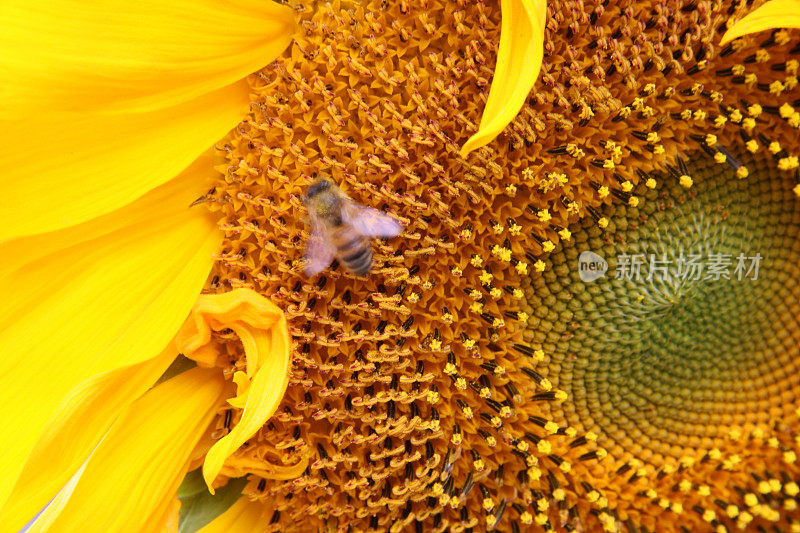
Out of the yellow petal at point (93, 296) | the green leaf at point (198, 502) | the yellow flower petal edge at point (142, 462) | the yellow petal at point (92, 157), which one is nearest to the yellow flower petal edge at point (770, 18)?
the yellow petal at point (92, 157)

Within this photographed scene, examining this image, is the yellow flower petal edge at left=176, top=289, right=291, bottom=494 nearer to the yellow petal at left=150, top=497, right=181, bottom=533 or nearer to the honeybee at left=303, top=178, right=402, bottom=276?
the honeybee at left=303, top=178, right=402, bottom=276

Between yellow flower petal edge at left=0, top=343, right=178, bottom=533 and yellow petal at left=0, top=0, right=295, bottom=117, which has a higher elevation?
yellow petal at left=0, top=0, right=295, bottom=117

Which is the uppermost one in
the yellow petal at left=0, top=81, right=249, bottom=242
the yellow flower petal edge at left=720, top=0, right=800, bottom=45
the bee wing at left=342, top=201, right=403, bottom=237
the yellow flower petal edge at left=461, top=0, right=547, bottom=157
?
the yellow flower petal edge at left=720, top=0, right=800, bottom=45

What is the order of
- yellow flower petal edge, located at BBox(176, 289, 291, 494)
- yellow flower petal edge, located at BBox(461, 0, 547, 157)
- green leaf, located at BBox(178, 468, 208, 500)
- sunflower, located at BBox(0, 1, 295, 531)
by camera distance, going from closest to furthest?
1. yellow flower petal edge, located at BBox(461, 0, 547, 157)
2. sunflower, located at BBox(0, 1, 295, 531)
3. yellow flower petal edge, located at BBox(176, 289, 291, 494)
4. green leaf, located at BBox(178, 468, 208, 500)

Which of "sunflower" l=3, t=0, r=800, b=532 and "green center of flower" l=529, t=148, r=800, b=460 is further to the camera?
"green center of flower" l=529, t=148, r=800, b=460

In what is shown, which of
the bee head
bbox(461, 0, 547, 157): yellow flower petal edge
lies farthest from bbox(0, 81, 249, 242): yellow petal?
bbox(461, 0, 547, 157): yellow flower petal edge

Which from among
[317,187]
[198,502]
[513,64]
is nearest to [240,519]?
[198,502]

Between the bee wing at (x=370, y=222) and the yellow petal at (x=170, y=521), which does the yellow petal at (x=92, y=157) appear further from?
the yellow petal at (x=170, y=521)

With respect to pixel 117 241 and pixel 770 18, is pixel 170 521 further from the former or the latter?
pixel 770 18

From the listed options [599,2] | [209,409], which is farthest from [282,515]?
[599,2]
